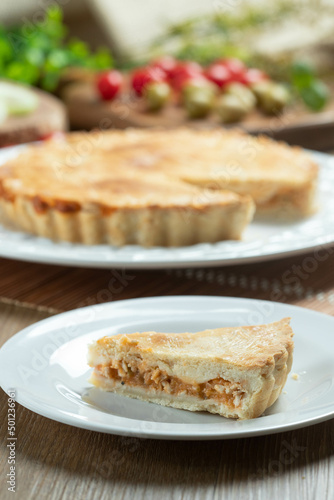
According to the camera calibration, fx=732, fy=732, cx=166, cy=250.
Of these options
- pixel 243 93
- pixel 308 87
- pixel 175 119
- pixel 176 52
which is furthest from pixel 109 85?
pixel 176 52

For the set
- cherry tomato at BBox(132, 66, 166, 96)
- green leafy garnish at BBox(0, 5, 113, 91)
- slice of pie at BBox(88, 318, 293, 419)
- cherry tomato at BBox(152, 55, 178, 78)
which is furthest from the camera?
green leafy garnish at BBox(0, 5, 113, 91)

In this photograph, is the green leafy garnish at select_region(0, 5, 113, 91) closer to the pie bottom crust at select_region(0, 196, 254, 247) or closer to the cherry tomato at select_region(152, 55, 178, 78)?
the cherry tomato at select_region(152, 55, 178, 78)

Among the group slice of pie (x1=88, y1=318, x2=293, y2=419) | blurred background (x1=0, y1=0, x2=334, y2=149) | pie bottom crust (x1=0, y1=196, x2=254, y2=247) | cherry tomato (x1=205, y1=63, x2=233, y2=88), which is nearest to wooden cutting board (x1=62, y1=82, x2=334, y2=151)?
blurred background (x1=0, y1=0, x2=334, y2=149)

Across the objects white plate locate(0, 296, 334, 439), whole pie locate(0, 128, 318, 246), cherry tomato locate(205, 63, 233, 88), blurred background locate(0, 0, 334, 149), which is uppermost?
white plate locate(0, 296, 334, 439)

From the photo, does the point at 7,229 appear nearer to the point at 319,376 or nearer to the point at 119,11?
the point at 319,376

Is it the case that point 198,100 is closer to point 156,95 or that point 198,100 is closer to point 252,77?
point 156,95

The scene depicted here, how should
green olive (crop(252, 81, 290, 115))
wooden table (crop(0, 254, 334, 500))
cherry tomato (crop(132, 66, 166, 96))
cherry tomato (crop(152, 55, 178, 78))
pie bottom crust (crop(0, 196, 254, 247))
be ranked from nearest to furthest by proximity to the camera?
wooden table (crop(0, 254, 334, 500))
pie bottom crust (crop(0, 196, 254, 247))
green olive (crop(252, 81, 290, 115))
cherry tomato (crop(132, 66, 166, 96))
cherry tomato (crop(152, 55, 178, 78))

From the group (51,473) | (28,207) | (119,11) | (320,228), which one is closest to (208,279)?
A: (320,228)
